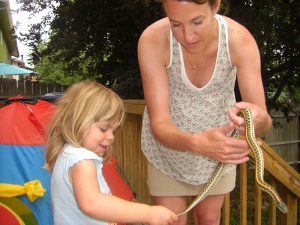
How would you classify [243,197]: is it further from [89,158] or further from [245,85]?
[89,158]

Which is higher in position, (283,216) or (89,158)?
(89,158)

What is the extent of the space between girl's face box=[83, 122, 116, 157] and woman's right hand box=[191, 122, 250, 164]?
1.33 ft

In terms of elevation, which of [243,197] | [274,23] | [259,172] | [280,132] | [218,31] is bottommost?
[280,132]

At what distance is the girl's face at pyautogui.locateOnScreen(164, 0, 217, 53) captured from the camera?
64.8 inches

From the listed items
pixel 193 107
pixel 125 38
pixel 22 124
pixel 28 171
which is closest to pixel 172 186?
pixel 193 107

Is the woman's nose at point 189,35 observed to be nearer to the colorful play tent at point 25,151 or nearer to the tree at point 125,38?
the colorful play tent at point 25,151

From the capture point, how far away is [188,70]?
6.38 ft

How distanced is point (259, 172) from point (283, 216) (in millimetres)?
1404

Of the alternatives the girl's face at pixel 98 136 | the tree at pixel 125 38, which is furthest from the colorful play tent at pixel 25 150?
the tree at pixel 125 38

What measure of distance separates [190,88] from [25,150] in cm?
159

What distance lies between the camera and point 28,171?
2949 millimetres

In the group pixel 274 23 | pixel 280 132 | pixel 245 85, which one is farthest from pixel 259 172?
pixel 280 132

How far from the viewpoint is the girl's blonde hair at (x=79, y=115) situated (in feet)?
5.92

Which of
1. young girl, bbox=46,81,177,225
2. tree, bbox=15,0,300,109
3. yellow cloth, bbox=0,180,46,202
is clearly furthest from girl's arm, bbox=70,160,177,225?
tree, bbox=15,0,300,109
